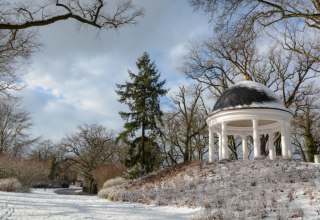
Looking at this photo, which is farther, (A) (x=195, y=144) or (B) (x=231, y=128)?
(A) (x=195, y=144)

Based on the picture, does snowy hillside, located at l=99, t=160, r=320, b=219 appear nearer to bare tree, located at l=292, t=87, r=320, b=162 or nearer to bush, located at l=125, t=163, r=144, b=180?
bush, located at l=125, t=163, r=144, b=180

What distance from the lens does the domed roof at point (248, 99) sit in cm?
2177

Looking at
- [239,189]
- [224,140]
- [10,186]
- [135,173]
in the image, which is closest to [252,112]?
[224,140]

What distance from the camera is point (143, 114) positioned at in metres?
33.1

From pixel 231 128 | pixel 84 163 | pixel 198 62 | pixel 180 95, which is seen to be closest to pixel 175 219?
pixel 231 128

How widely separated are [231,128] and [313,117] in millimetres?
14924

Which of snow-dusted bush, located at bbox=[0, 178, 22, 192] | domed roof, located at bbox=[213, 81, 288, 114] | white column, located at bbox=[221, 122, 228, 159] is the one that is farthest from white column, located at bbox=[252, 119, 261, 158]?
snow-dusted bush, located at bbox=[0, 178, 22, 192]

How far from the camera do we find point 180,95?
3891cm

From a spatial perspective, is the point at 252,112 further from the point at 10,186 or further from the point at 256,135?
the point at 10,186

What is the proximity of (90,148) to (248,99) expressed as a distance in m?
32.7

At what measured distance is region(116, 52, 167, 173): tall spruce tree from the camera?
32.4 metres

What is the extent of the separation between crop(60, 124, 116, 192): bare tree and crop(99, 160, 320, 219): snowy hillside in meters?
25.3

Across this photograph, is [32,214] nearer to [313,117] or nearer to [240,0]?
[240,0]

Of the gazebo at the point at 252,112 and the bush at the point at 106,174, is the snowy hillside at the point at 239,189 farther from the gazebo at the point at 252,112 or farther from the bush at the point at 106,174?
the bush at the point at 106,174
